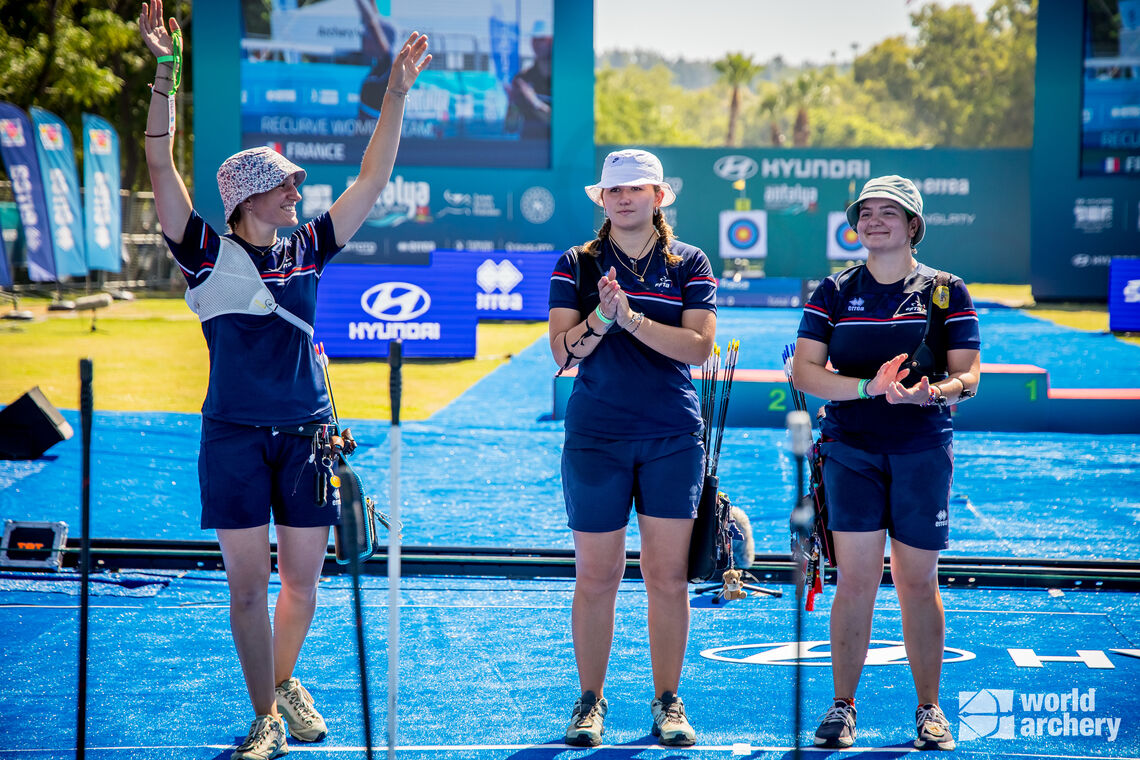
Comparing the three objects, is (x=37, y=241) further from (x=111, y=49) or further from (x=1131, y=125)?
(x=1131, y=125)

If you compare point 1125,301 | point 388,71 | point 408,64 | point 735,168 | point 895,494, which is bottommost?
point 895,494

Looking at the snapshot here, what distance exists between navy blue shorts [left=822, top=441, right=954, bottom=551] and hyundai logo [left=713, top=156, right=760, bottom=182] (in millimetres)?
28038

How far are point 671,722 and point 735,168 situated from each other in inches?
1119

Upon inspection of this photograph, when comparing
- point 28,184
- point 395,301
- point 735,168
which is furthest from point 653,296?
point 735,168

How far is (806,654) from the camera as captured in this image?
14.7 ft

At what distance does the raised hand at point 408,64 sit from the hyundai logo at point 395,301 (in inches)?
388

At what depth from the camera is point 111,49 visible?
2939 cm

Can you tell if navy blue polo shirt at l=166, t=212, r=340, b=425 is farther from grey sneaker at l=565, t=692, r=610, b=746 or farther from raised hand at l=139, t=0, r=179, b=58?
grey sneaker at l=565, t=692, r=610, b=746

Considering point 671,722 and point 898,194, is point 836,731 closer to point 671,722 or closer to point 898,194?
point 671,722

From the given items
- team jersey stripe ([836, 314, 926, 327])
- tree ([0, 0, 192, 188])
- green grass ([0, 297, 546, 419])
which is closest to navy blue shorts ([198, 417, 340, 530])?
team jersey stripe ([836, 314, 926, 327])

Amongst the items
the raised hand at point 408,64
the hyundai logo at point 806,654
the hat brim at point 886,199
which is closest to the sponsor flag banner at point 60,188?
the raised hand at point 408,64

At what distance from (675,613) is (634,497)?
40cm

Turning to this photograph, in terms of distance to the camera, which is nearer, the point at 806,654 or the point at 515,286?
the point at 806,654

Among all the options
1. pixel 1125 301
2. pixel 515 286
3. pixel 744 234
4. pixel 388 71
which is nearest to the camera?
pixel 1125 301
